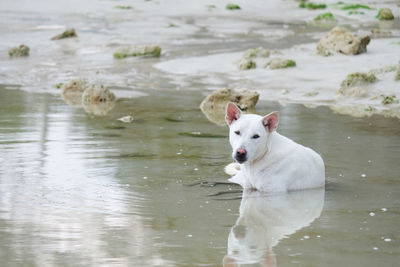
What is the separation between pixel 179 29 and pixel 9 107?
1614 centimetres

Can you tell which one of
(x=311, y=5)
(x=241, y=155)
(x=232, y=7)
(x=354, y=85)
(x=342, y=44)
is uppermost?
(x=241, y=155)

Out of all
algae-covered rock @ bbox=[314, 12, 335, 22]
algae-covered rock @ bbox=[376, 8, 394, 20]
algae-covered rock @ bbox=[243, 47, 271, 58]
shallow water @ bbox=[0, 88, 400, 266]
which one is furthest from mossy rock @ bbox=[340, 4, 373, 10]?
shallow water @ bbox=[0, 88, 400, 266]

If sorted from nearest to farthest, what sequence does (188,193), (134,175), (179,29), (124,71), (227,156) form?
(188,193) < (134,175) < (227,156) < (124,71) < (179,29)

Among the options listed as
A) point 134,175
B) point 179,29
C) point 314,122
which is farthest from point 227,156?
point 179,29

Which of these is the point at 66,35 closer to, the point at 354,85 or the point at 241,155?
the point at 354,85

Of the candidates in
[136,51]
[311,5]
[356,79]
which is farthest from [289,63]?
[311,5]

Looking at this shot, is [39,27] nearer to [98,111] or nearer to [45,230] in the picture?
[98,111]

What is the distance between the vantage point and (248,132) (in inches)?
340

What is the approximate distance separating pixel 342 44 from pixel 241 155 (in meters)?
13.1

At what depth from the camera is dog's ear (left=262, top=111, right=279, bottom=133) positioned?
8695 mm

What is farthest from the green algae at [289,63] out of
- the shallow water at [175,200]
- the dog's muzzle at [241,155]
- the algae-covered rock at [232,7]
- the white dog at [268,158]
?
the algae-covered rock at [232,7]

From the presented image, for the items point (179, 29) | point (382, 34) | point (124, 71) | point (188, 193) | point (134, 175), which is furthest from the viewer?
point (179, 29)

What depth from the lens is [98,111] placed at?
15.1 meters

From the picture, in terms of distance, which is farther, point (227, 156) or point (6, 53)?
point (6, 53)
